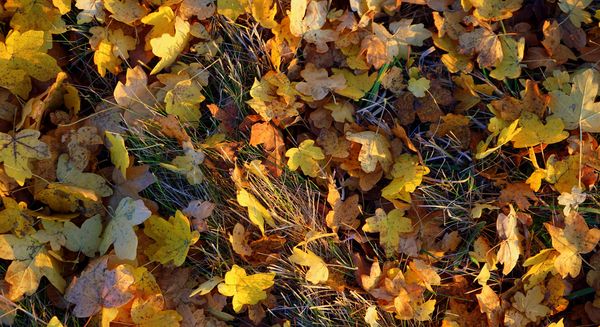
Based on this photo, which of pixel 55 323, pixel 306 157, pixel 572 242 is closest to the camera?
pixel 55 323

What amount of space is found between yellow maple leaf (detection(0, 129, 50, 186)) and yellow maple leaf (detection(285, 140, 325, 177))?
2.62ft

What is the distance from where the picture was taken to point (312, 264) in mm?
2090

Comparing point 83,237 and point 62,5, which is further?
point 62,5

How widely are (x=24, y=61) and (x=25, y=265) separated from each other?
0.69 m

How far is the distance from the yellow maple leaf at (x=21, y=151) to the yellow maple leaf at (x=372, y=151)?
1.01 meters

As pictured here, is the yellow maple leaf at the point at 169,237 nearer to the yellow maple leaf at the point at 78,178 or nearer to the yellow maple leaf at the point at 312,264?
the yellow maple leaf at the point at 78,178

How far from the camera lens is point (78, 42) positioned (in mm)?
2305

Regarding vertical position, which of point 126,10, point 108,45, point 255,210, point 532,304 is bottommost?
point 532,304

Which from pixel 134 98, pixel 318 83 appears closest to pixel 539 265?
pixel 318 83

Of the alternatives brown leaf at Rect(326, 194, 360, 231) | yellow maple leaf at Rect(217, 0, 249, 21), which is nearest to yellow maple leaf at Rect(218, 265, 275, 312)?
brown leaf at Rect(326, 194, 360, 231)

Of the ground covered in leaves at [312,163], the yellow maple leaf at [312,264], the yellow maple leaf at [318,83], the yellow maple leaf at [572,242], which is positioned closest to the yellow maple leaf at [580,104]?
the ground covered in leaves at [312,163]

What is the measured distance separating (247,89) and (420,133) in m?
0.63

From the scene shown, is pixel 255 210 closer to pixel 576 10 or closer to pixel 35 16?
pixel 35 16

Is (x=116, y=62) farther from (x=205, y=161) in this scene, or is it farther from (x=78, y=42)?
(x=205, y=161)
